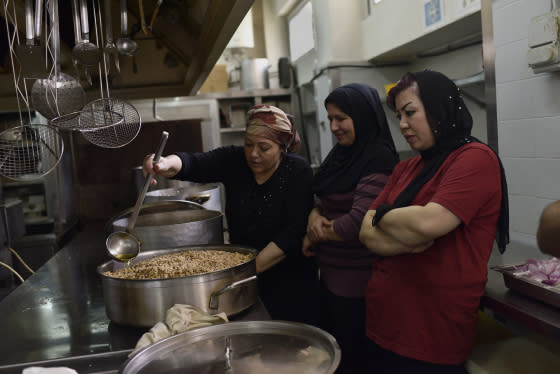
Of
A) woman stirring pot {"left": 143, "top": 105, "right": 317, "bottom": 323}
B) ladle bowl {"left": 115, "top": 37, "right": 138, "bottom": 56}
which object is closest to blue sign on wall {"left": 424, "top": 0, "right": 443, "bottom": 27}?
woman stirring pot {"left": 143, "top": 105, "right": 317, "bottom": 323}

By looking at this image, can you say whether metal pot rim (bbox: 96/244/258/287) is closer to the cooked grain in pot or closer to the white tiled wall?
the cooked grain in pot

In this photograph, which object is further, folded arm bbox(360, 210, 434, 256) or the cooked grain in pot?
folded arm bbox(360, 210, 434, 256)

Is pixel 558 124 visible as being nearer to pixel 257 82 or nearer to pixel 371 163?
pixel 371 163

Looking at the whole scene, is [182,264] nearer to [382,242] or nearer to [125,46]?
[382,242]

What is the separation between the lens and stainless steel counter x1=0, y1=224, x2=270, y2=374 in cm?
112

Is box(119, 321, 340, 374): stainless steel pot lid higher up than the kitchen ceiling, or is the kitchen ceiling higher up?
the kitchen ceiling

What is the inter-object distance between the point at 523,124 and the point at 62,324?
2093 mm

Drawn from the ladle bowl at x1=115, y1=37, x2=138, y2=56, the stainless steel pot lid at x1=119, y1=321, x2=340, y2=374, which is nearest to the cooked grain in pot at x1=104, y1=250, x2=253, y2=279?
→ the stainless steel pot lid at x1=119, y1=321, x2=340, y2=374

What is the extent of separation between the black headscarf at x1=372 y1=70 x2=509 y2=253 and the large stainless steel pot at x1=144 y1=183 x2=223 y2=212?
43.5 inches

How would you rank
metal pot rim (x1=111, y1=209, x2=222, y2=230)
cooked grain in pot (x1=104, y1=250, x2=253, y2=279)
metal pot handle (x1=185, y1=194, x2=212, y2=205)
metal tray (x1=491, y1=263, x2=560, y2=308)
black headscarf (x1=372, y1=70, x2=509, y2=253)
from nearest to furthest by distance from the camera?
cooked grain in pot (x1=104, y1=250, x2=253, y2=279) → metal tray (x1=491, y1=263, x2=560, y2=308) → black headscarf (x1=372, y1=70, x2=509, y2=253) → metal pot rim (x1=111, y1=209, x2=222, y2=230) → metal pot handle (x1=185, y1=194, x2=212, y2=205)

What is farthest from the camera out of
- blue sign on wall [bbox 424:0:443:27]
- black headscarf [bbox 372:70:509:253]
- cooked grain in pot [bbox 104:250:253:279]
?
blue sign on wall [bbox 424:0:443:27]

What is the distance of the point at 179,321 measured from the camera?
3.43 ft

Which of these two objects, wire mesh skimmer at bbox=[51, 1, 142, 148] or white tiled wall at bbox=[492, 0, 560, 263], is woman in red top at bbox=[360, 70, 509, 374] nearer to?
white tiled wall at bbox=[492, 0, 560, 263]

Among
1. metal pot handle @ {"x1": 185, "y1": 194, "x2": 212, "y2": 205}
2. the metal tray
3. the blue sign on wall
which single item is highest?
the blue sign on wall
